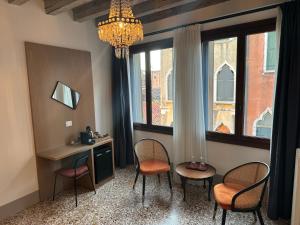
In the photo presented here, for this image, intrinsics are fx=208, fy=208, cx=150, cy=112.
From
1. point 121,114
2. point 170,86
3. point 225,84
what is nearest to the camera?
point 225,84

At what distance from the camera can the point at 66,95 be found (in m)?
3.25

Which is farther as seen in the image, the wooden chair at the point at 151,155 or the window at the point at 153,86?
the window at the point at 153,86

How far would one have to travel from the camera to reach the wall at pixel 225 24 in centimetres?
264

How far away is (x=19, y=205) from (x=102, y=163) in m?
1.21

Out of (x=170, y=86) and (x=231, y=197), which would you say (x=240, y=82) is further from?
(x=231, y=197)

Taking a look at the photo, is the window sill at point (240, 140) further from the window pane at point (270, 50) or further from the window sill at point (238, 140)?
the window pane at point (270, 50)

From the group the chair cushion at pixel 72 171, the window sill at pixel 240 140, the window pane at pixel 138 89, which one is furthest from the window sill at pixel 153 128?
the chair cushion at pixel 72 171

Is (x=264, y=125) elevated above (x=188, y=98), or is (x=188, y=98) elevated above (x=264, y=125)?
(x=188, y=98)

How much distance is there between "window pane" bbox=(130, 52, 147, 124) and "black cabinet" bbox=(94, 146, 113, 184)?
1.00 meters

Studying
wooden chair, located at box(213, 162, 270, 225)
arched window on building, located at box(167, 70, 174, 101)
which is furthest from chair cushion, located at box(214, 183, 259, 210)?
arched window on building, located at box(167, 70, 174, 101)

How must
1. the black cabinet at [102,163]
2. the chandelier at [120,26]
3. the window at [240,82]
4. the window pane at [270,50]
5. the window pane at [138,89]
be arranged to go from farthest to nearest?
the window pane at [138,89] < the black cabinet at [102,163] < the window at [240,82] < the window pane at [270,50] < the chandelier at [120,26]

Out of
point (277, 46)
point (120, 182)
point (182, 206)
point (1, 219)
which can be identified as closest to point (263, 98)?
point (277, 46)

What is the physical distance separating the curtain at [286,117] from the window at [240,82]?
0.33 m

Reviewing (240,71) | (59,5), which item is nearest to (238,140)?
(240,71)
